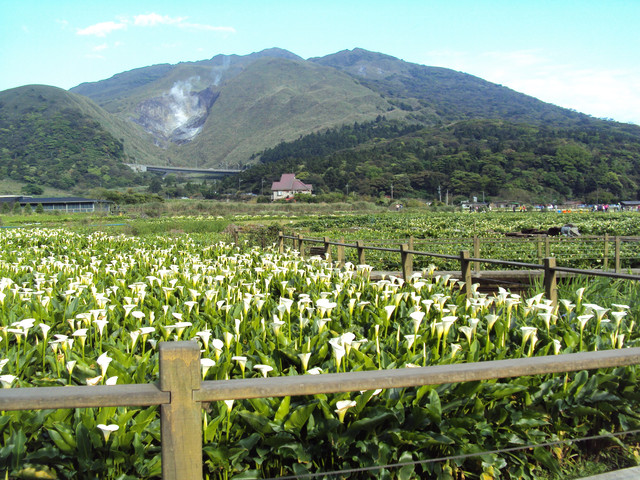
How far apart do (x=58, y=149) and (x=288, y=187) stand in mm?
80710

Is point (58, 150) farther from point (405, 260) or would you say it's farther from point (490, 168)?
point (405, 260)

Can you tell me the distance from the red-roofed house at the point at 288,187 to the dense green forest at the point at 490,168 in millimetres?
3939

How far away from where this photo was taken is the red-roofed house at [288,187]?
438 ft

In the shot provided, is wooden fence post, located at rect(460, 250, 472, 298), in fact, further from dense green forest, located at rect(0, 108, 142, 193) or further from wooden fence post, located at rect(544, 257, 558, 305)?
dense green forest, located at rect(0, 108, 142, 193)

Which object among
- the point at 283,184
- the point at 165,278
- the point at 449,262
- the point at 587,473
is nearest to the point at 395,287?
the point at 587,473

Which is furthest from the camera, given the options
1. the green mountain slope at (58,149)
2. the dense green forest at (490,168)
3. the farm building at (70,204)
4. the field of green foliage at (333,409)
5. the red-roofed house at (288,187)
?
the green mountain slope at (58,149)

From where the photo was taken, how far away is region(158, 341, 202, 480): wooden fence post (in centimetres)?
181

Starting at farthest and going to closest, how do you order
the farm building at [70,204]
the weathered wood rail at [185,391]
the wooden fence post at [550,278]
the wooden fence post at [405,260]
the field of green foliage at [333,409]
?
the farm building at [70,204] → the wooden fence post at [405,260] → the wooden fence post at [550,278] → the field of green foliage at [333,409] → the weathered wood rail at [185,391]

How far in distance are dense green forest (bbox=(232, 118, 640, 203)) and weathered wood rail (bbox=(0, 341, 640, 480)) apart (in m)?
110

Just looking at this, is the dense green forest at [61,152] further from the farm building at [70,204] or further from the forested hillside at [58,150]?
the farm building at [70,204]

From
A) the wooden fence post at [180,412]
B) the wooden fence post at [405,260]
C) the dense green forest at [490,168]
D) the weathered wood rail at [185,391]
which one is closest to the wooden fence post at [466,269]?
the wooden fence post at [405,260]

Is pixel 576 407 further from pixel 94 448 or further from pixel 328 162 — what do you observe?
pixel 328 162

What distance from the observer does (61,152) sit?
529 ft

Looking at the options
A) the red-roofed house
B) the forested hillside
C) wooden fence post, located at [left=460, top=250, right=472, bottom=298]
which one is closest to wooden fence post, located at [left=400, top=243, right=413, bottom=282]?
wooden fence post, located at [left=460, top=250, right=472, bottom=298]
